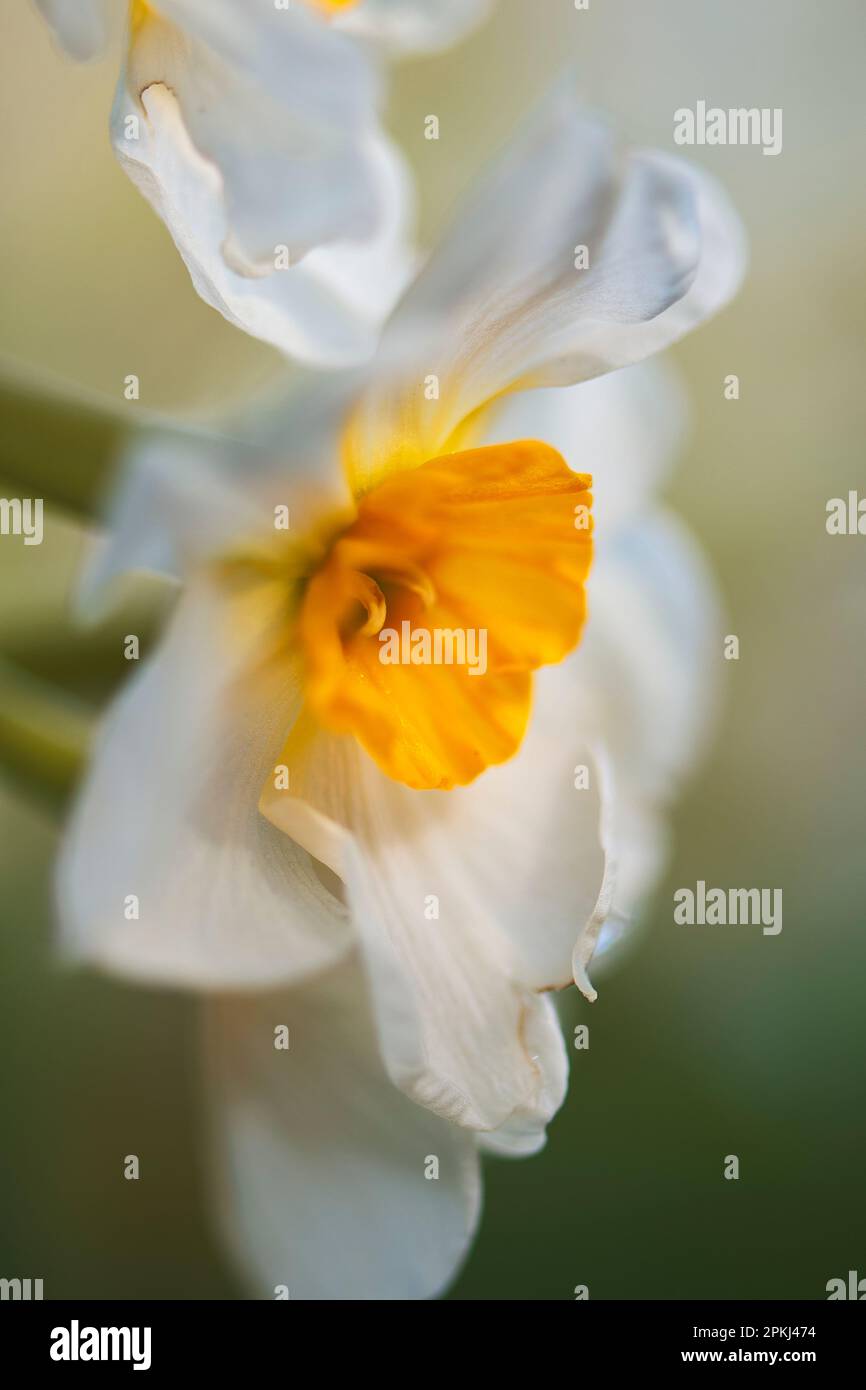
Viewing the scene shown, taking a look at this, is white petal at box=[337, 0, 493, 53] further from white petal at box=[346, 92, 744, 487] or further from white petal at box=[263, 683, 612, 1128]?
white petal at box=[263, 683, 612, 1128]

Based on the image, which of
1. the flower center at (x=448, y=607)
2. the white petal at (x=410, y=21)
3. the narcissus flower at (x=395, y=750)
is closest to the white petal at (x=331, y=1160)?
the narcissus flower at (x=395, y=750)

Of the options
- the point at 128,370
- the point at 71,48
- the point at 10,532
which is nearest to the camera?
A: the point at 71,48

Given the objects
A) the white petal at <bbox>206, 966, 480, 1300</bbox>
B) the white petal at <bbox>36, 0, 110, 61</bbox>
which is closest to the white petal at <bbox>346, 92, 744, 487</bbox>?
the white petal at <bbox>36, 0, 110, 61</bbox>

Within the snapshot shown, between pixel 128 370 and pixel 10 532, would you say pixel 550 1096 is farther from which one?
pixel 128 370

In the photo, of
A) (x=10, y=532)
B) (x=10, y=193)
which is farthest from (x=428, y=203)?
(x=10, y=532)

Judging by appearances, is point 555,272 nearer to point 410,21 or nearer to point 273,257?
point 273,257
